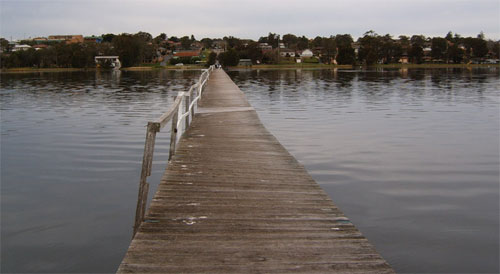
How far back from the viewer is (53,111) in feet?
72.5

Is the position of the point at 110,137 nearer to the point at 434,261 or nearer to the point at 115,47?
the point at 434,261

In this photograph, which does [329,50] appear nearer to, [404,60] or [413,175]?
[404,60]

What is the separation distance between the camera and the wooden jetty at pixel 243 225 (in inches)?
154

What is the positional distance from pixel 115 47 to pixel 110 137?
12723 centimetres

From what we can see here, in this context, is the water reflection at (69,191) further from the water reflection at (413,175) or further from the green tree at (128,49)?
the green tree at (128,49)

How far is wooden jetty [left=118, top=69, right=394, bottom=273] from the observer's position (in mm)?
3912

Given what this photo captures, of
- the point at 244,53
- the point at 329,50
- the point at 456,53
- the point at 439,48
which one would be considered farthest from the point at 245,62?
the point at 456,53

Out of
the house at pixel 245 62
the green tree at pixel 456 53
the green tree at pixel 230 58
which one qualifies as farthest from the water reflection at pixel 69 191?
the green tree at pixel 456 53

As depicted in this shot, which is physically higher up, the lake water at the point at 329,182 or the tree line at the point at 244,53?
the tree line at the point at 244,53

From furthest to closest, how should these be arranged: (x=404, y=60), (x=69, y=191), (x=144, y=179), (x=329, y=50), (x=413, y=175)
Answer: (x=404, y=60)
(x=329, y=50)
(x=413, y=175)
(x=69, y=191)
(x=144, y=179)

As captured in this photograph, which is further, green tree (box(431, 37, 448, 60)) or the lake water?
green tree (box(431, 37, 448, 60))

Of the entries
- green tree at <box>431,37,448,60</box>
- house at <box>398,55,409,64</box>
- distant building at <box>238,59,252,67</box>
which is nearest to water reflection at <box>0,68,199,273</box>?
distant building at <box>238,59,252,67</box>

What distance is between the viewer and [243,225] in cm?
480

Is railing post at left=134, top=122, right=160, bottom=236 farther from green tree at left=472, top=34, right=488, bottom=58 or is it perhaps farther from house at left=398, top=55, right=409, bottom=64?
green tree at left=472, top=34, right=488, bottom=58
